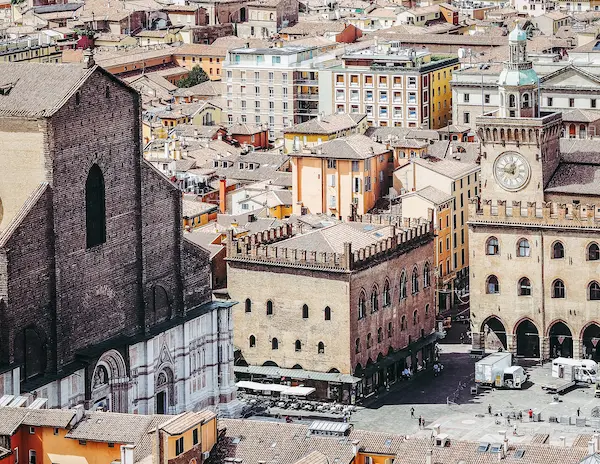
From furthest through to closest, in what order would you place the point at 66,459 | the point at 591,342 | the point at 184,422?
1. the point at 591,342
2. the point at 66,459
3. the point at 184,422

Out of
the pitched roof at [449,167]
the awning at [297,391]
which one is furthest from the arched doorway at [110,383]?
the pitched roof at [449,167]

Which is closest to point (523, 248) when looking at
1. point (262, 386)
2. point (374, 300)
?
point (374, 300)

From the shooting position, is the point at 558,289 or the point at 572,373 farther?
the point at 558,289

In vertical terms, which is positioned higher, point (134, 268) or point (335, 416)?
point (134, 268)

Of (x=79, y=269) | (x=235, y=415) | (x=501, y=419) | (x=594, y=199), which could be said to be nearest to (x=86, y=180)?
(x=79, y=269)

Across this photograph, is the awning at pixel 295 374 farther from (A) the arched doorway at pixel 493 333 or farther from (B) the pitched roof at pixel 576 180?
(B) the pitched roof at pixel 576 180

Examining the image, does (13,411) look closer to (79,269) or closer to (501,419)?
(79,269)

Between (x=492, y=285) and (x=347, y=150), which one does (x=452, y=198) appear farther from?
(x=492, y=285)
